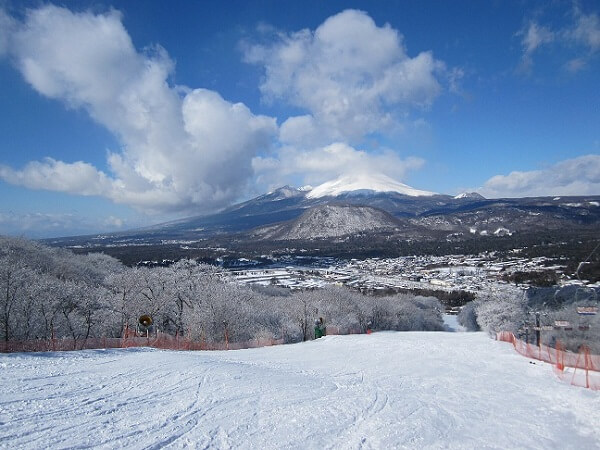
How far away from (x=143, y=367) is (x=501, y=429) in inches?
520

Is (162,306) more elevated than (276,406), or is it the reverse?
(276,406)

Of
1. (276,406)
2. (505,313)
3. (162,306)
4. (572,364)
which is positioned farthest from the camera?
(505,313)

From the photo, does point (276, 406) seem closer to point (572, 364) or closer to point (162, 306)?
point (572, 364)

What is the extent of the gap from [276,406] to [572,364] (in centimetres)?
1666

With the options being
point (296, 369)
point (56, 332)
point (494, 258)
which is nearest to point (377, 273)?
point (494, 258)

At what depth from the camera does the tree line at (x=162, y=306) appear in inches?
1441

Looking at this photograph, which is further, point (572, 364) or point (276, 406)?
point (572, 364)

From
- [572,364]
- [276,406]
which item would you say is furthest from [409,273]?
[276,406]

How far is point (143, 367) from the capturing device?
1574 centimetres

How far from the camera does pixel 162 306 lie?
47125 mm

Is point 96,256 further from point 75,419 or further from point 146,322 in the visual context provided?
point 75,419

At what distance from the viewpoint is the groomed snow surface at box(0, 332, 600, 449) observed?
878 centimetres

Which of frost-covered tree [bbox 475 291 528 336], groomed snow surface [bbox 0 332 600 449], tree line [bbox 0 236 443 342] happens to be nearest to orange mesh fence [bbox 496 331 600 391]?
groomed snow surface [bbox 0 332 600 449]

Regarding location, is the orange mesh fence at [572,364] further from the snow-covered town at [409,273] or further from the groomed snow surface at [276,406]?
the snow-covered town at [409,273]
